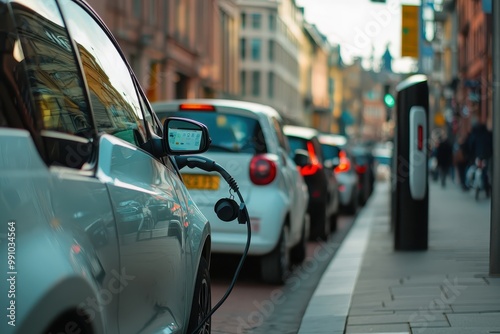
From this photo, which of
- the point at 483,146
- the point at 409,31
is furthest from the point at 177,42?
the point at 409,31

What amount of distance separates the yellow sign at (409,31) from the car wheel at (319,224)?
623 cm

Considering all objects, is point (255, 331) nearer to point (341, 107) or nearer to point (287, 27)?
point (287, 27)

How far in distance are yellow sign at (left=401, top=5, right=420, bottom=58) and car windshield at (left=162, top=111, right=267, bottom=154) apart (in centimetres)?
1113

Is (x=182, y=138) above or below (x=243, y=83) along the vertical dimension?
below

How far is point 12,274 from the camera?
2473 mm

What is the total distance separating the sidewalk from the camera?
6272 mm

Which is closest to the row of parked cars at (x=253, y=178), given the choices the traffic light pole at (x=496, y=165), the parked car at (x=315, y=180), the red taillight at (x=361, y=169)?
the traffic light pole at (x=496, y=165)

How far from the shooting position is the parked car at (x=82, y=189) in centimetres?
252

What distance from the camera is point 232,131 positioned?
9.52 meters

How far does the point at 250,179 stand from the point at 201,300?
469 centimetres

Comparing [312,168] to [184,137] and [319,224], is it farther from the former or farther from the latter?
[184,137]

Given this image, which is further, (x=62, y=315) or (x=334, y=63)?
(x=334, y=63)

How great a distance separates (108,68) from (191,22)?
37592 millimetres

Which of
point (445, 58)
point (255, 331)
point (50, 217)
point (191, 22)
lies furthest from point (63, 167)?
point (445, 58)
